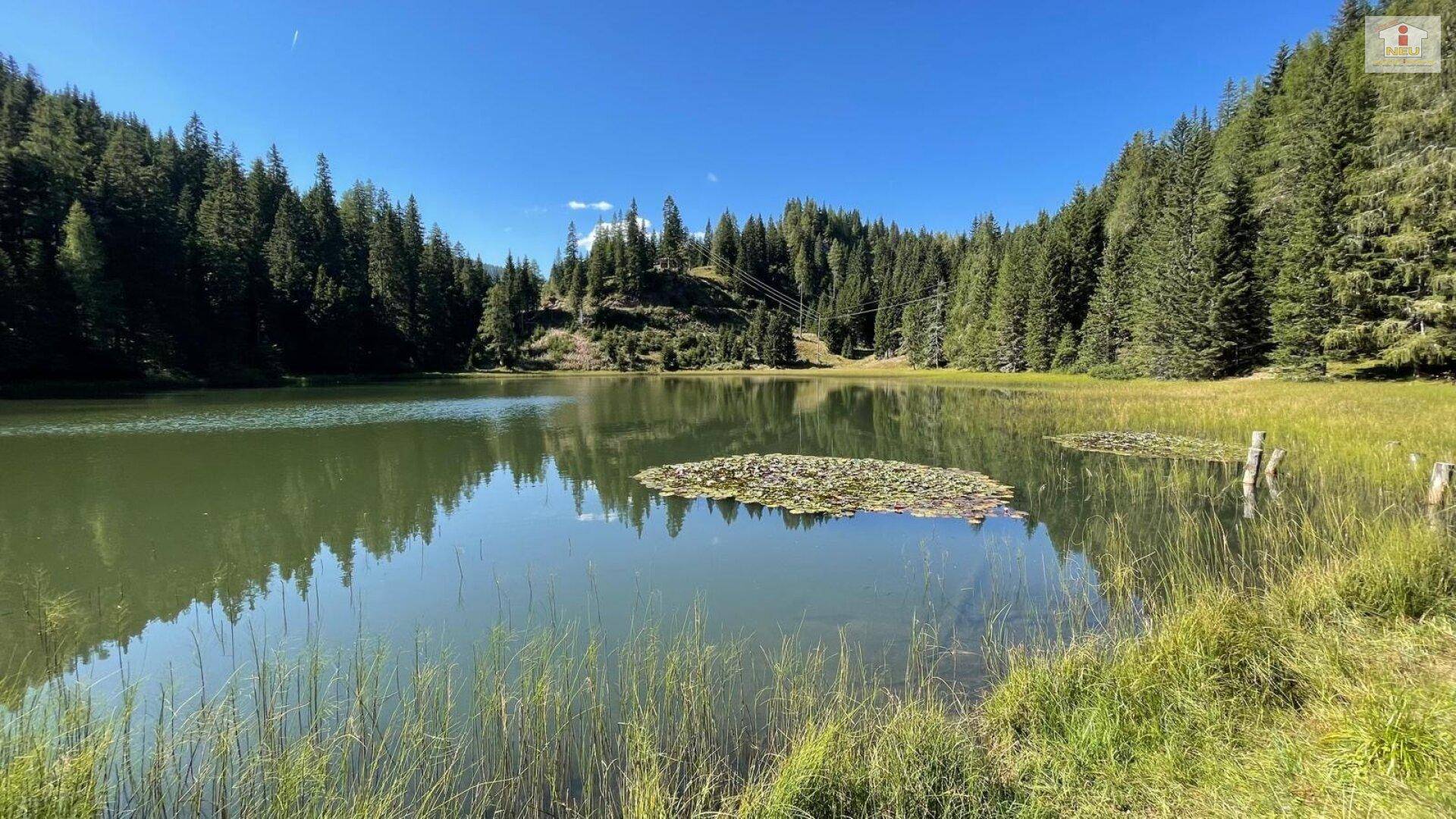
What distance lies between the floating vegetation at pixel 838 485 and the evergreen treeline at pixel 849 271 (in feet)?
84.7

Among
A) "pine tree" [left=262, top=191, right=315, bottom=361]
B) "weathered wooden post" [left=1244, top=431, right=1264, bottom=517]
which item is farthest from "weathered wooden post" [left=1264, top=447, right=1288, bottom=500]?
"pine tree" [left=262, top=191, right=315, bottom=361]

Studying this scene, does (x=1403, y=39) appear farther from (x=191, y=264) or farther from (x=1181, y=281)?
(x=191, y=264)

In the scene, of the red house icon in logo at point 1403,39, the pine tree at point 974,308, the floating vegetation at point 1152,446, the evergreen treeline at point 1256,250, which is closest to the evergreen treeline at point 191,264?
the floating vegetation at point 1152,446

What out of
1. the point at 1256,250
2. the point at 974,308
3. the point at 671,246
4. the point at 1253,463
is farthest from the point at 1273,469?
the point at 671,246

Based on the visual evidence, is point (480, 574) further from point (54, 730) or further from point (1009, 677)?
point (1009, 677)

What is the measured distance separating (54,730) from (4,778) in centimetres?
150

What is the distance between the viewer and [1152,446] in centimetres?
1895

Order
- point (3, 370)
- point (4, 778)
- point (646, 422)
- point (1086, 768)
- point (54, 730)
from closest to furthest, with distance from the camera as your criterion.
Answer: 1. point (4, 778)
2. point (1086, 768)
3. point (54, 730)
4. point (646, 422)
5. point (3, 370)

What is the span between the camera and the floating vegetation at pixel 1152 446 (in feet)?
56.5

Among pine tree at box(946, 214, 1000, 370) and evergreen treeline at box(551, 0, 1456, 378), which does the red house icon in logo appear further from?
pine tree at box(946, 214, 1000, 370)

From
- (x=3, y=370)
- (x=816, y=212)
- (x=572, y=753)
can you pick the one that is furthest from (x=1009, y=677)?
(x=816, y=212)

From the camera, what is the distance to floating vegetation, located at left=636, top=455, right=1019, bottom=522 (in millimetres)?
12898

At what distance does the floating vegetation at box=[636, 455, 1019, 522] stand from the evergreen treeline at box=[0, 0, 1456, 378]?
2580 centimetres

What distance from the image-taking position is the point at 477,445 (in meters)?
23.2
